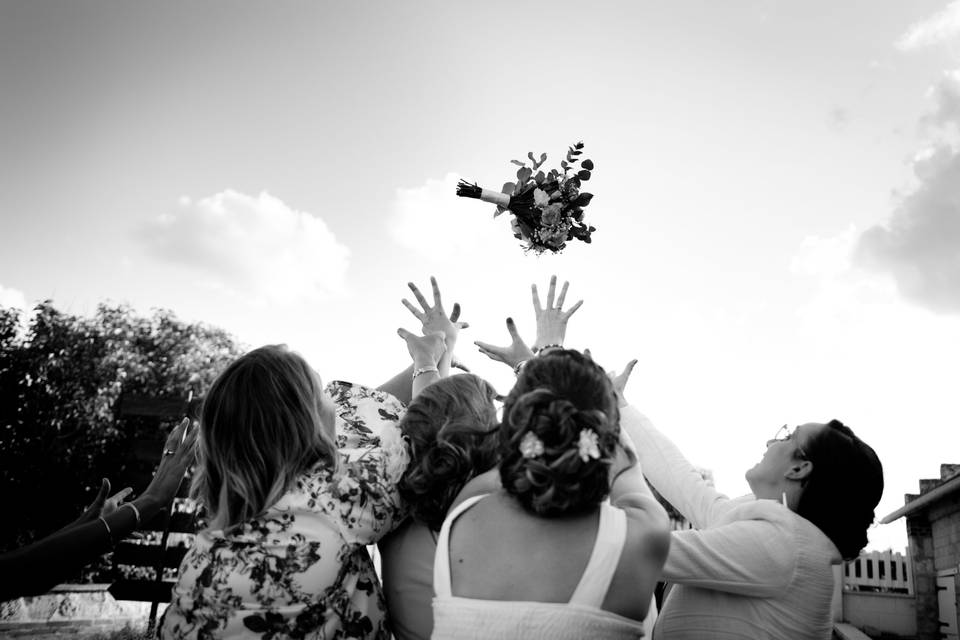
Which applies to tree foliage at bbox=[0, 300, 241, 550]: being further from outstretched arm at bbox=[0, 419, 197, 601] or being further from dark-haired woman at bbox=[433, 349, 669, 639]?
dark-haired woman at bbox=[433, 349, 669, 639]

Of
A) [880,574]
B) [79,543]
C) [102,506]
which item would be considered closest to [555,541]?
[79,543]

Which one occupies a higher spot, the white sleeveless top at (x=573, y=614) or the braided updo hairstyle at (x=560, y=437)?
the braided updo hairstyle at (x=560, y=437)

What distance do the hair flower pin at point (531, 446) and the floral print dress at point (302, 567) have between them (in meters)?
0.63

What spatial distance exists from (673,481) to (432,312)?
4.34 feet

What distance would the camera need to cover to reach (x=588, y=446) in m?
1.70

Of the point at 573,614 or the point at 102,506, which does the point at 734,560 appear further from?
the point at 102,506

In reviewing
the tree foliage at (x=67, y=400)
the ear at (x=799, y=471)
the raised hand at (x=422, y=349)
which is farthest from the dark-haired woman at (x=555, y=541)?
the tree foliage at (x=67, y=400)

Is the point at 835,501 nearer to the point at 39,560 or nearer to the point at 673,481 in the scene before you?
the point at 673,481

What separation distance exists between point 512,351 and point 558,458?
1373 millimetres

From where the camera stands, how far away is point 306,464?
220 cm

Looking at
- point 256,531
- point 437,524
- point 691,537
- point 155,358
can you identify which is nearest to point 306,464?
point 256,531

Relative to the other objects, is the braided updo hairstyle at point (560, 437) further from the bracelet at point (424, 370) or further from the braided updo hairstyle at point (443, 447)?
the bracelet at point (424, 370)

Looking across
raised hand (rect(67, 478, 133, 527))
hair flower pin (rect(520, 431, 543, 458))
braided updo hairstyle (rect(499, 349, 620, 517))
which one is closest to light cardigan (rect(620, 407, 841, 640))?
braided updo hairstyle (rect(499, 349, 620, 517))

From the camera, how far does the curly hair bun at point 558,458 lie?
5.60ft
